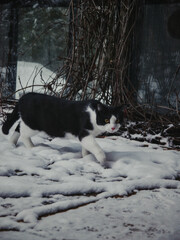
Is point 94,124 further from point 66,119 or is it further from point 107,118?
point 66,119

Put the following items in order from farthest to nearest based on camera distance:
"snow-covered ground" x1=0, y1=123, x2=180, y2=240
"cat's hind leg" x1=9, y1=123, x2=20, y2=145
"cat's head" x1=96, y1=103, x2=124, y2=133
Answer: "cat's hind leg" x1=9, y1=123, x2=20, y2=145 < "cat's head" x1=96, y1=103, x2=124, y2=133 < "snow-covered ground" x1=0, y1=123, x2=180, y2=240

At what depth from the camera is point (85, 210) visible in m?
1.65

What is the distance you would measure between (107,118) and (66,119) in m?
0.38

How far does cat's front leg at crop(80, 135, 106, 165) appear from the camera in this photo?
253 cm

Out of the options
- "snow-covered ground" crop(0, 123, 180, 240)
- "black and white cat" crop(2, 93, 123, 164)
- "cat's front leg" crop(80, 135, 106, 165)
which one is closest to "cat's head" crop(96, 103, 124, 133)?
"black and white cat" crop(2, 93, 123, 164)

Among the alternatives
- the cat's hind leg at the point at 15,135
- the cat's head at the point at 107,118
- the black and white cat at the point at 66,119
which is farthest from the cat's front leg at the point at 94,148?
the cat's hind leg at the point at 15,135

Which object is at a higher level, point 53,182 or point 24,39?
point 24,39

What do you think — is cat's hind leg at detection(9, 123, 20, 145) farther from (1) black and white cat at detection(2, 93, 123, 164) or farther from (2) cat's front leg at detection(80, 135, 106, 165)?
(2) cat's front leg at detection(80, 135, 106, 165)

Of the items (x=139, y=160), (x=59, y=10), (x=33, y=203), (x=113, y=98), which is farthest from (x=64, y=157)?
(x=59, y=10)

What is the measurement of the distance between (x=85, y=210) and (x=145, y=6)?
4.14m

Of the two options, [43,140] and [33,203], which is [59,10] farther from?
[33,203]

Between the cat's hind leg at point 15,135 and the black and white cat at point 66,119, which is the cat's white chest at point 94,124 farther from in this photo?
the cat's hind leg at point 15,135

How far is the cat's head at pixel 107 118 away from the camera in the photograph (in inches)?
98.7

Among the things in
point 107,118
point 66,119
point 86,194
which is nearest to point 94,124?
point 107,118
